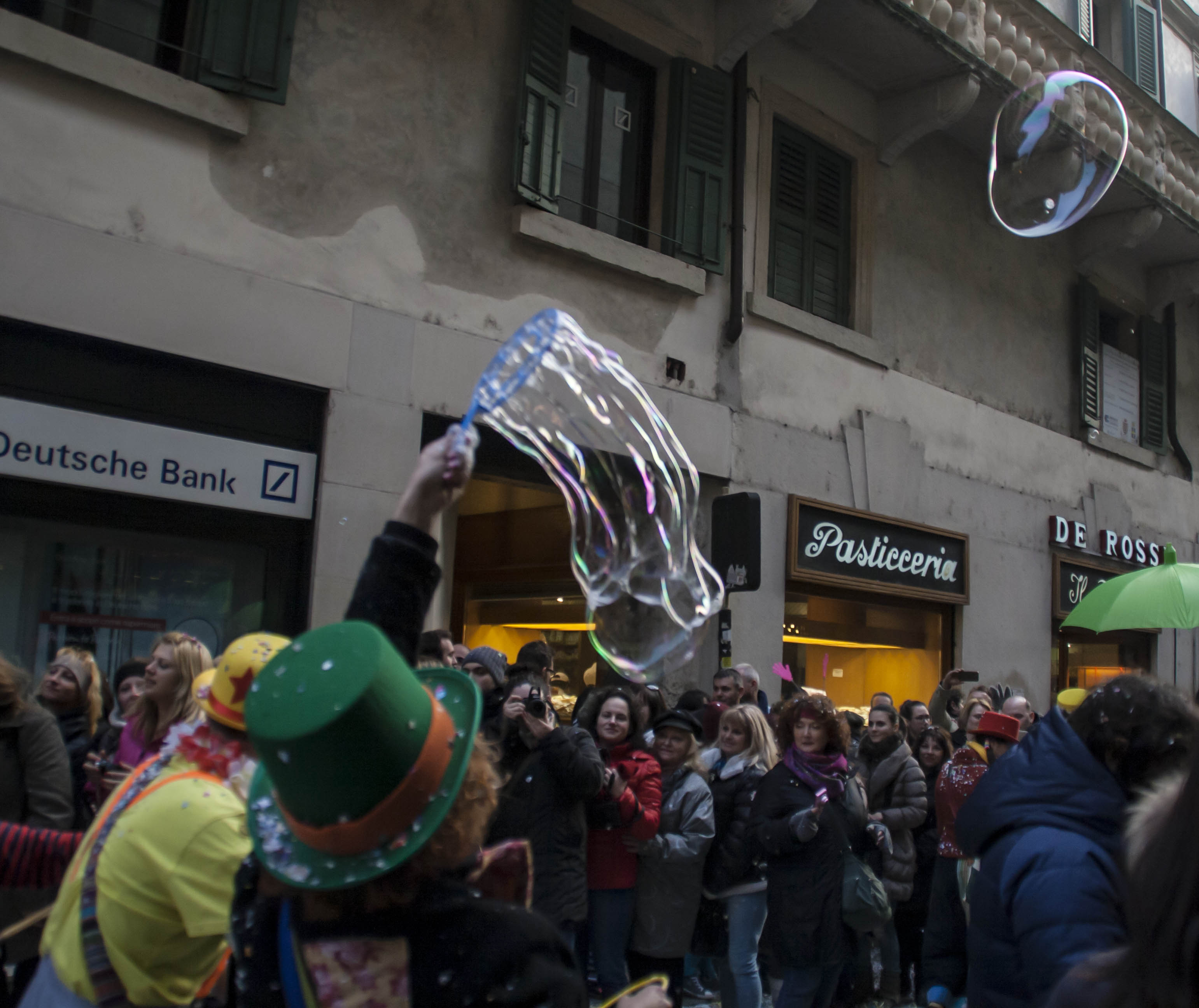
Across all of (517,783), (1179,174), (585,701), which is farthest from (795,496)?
(1179,174)

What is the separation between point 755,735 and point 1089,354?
10375mm

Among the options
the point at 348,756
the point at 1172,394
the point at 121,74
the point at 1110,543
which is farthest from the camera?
the point at 1172,394

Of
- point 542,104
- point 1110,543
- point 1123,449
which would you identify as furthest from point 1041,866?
point 1123,449

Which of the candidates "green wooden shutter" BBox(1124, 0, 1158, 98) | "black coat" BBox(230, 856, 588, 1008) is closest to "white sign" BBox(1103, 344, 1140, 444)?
"green wooden shutter" BBox(1124, 0, 1158, 98)

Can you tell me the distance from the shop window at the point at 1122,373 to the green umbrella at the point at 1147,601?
5775 millimetres

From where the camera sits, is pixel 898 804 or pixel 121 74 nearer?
pixel 898 804

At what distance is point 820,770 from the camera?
17.1 feet

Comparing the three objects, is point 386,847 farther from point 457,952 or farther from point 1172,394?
point 1172,394

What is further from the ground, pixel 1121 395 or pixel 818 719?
pixel 1121 395

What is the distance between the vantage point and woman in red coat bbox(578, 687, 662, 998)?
5.16 metres

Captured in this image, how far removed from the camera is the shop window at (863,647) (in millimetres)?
10797

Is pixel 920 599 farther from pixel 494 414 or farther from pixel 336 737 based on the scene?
pixel 336 737

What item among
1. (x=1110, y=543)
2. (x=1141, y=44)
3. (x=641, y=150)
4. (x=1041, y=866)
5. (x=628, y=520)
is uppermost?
(x=1141, y=44)

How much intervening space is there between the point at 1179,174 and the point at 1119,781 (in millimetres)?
13906
